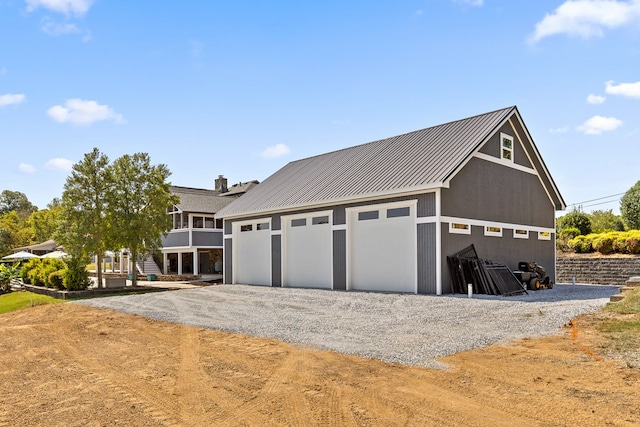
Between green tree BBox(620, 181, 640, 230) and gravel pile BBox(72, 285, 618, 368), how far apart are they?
17513 mm

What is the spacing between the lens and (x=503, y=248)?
18.5m

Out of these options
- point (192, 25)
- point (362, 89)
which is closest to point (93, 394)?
point (192, 25)

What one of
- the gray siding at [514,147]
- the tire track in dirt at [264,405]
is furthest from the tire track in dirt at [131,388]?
the gray siding at [514,147]

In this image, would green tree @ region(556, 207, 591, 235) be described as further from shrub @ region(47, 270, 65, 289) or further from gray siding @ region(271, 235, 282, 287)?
shrub @ region(47, 270, 65, 289)

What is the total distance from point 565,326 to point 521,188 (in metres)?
11.7

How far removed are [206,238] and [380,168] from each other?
16.6 m

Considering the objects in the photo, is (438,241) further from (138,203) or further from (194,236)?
(194,236)

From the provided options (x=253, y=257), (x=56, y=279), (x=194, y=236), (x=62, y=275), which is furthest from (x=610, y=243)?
(x=56, y=279)

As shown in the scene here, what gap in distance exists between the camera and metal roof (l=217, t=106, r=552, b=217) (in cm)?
1669

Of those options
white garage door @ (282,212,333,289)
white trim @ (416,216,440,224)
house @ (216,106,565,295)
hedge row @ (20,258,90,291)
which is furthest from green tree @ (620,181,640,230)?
hedge row @ (20,258,90,291)

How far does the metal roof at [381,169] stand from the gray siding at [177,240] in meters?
8.64

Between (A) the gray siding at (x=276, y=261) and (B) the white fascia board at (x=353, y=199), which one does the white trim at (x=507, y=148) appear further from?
(A) the gray siding at (x=276, y=261)

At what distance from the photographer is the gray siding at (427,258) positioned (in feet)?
50.7

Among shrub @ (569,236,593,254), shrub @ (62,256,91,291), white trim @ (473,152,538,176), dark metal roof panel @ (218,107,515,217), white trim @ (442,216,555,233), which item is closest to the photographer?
white trim @ (442,216,555,233)
